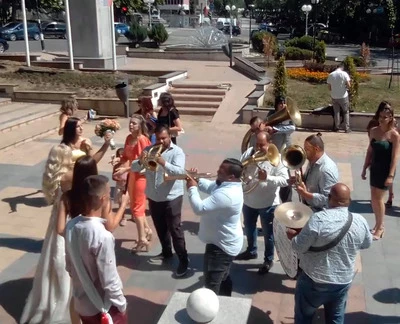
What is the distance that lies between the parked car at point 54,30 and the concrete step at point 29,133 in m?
29.6

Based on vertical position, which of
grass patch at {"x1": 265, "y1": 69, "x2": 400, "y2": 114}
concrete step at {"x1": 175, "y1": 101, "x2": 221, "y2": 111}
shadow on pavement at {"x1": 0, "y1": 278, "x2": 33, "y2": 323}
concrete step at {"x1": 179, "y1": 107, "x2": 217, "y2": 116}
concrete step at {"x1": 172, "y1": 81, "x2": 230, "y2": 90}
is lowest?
shadow on pavement at {"x1": 0, "y1": 278, "x2": 33, "y2": 323}

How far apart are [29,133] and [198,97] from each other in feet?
17.7

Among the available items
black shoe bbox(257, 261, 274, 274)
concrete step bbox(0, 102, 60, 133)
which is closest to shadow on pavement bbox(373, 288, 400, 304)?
black shoe bbox(257, 261, 274, 274)

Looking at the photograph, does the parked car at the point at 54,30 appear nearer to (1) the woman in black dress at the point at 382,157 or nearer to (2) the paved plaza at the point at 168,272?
(2) the paved plaza at the point at 168,272

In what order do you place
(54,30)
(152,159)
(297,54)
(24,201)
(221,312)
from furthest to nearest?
(54,30) < (297,54) < (24,201) < (152,159) < (221,312)

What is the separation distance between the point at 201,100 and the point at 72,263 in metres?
12.6

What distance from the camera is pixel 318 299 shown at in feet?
13.9

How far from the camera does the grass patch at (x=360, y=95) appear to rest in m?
14.9

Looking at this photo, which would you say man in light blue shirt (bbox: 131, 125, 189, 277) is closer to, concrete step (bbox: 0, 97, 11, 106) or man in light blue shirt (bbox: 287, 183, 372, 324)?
man in light blue shirt (bbox: 287, 183, 372, 324)

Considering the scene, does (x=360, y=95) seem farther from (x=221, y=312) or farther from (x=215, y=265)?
(x=221, y=312)

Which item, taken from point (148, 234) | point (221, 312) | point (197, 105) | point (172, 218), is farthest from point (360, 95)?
point (221, 312)

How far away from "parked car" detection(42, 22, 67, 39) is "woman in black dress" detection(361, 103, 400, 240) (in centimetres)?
3788

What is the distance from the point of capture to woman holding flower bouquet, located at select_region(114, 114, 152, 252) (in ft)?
21.0

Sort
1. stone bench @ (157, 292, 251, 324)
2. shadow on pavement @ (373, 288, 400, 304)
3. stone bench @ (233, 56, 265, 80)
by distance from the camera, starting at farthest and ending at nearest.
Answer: stone bench @ (233, 56, 265, 80) → shadow on pavement @ (373, 288, 400, 304) → stone bench @ (157, 292, 251, 324)
